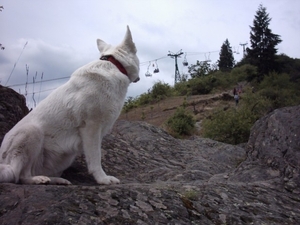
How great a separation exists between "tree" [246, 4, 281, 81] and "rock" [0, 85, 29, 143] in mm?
44688

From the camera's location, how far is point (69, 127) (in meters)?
3.95

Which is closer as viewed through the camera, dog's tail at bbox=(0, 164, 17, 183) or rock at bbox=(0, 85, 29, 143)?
dog's tail at bbox=(0, 164, 17, 183)

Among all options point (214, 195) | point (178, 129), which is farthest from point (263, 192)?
point (178, 129)

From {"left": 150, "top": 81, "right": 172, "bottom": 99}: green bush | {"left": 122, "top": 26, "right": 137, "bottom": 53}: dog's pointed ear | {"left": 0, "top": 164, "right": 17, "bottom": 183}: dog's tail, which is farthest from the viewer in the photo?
{"left": 150, "top": 81, "right": 172, "bottom": 99}: green bush

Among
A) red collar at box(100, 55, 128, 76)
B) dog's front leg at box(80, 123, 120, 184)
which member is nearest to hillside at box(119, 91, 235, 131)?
red collar at box(100, 55, 128, 76)

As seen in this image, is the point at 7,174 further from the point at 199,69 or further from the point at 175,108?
the point at 199,69

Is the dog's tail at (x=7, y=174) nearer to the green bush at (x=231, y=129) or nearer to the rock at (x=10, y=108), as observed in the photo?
the rock at (x=10, y=108)

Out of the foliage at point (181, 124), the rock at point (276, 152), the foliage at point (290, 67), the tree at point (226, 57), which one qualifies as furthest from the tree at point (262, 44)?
the rock at point (276, 152)

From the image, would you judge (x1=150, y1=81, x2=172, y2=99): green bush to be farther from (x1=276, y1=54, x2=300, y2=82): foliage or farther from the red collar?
the red collar

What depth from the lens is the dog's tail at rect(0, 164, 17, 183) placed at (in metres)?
3.29

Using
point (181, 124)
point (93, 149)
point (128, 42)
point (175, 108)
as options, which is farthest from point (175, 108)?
point (93, 149)

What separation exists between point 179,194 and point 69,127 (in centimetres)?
149

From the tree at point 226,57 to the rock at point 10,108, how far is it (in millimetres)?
66215

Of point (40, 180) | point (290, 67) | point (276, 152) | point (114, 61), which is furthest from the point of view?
point (290, 67)
